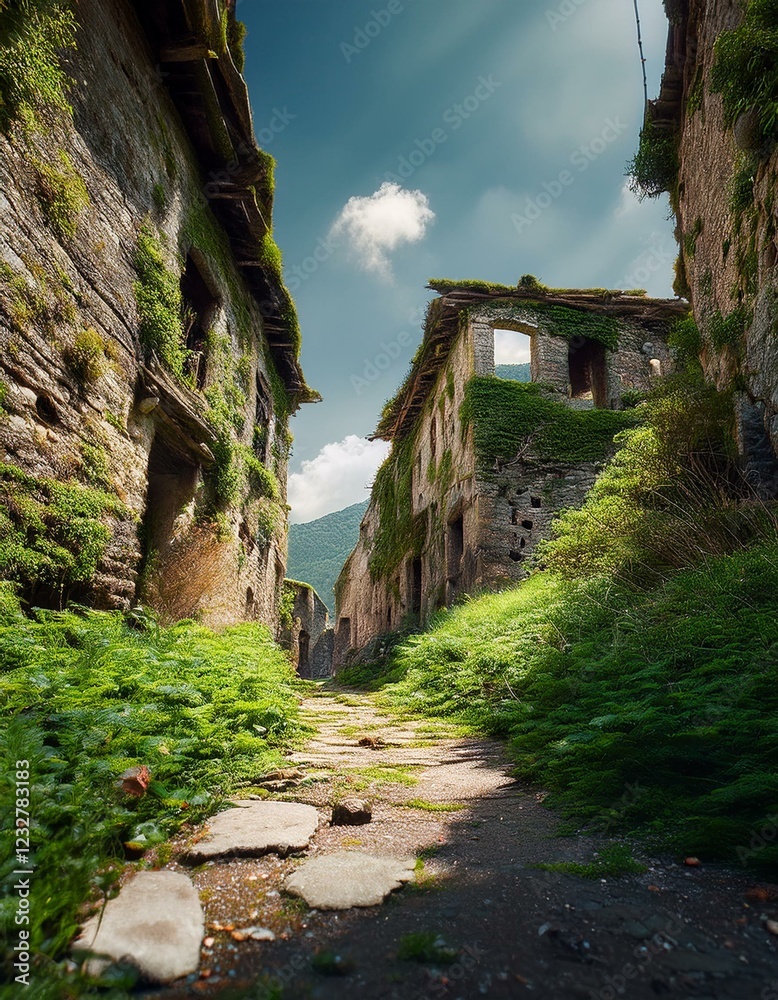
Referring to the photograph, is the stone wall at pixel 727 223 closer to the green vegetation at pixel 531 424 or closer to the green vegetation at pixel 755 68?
the green vegetation at pixel 755 68

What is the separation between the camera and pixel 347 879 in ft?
6.24

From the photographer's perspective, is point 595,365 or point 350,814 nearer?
point 350,814

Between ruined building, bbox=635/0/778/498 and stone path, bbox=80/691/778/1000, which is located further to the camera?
ruined building, bbox=635/0/778/498

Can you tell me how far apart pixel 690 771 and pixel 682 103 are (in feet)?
35.8

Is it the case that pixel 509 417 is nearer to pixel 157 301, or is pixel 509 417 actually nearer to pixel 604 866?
pixel 157 301

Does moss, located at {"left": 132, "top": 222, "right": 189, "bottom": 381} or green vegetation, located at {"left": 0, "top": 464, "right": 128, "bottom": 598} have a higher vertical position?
moss, located at {"left": 132, "top": 222, "right": 189, "bottom": 381}

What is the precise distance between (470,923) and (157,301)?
742 centimetres

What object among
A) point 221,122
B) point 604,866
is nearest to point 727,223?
point 221,122

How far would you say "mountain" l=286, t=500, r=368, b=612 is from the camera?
7162 cm

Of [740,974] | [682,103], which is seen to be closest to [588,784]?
[740,974]

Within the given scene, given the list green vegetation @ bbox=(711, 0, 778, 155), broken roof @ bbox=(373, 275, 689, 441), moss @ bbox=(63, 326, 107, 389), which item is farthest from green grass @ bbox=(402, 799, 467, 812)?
broken roof @ bbox=(373, 275, 689, 441)

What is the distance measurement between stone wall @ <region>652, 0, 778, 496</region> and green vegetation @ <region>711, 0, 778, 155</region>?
0.07 m

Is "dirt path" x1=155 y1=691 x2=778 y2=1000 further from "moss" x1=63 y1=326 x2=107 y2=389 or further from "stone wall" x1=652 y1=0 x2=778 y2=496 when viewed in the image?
"stone wall" x1=652 y1=0 x2=778 y2=496

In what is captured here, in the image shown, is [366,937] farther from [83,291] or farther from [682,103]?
[682,103]
